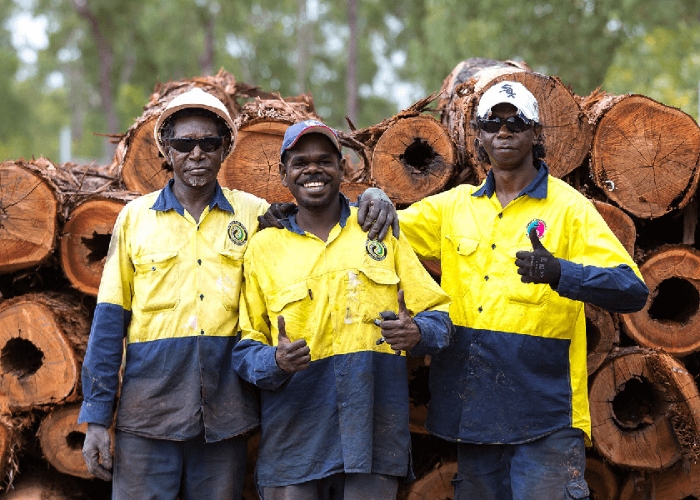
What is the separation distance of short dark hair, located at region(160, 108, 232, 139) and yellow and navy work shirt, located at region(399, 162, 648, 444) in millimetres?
1270

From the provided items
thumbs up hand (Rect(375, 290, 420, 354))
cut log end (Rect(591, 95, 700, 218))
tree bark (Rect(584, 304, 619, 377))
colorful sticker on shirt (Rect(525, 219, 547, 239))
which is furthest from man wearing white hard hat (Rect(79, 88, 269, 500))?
cut log end (Rect(591, 95, 700, 218))

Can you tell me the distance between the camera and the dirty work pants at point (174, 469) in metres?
3.53

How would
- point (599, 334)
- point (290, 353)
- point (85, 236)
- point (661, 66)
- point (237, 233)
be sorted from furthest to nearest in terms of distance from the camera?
1. point (661, 66)
2. point (85, 236)
3. point (599, 334)
4. point (237, 233)
5. point (290, 353)

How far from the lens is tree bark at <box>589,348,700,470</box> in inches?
169

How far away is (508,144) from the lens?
11.7 ft

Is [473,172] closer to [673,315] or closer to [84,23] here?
[673,315]

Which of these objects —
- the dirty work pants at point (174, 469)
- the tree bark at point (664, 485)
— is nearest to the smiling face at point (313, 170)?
the dirty work pants at point (174, 469)

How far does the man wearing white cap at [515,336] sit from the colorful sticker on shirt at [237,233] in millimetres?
1019

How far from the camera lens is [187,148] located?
3.63 metres

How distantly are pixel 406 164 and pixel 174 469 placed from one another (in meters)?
2.15

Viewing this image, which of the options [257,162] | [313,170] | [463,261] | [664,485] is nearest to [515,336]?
[463,261]

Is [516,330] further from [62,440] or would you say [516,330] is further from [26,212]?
[26,212]

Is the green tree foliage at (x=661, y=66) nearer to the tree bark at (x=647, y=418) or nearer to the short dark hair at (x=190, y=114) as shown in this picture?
the tree bark at (x=647, y=418)

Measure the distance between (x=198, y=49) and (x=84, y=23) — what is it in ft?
14.8
